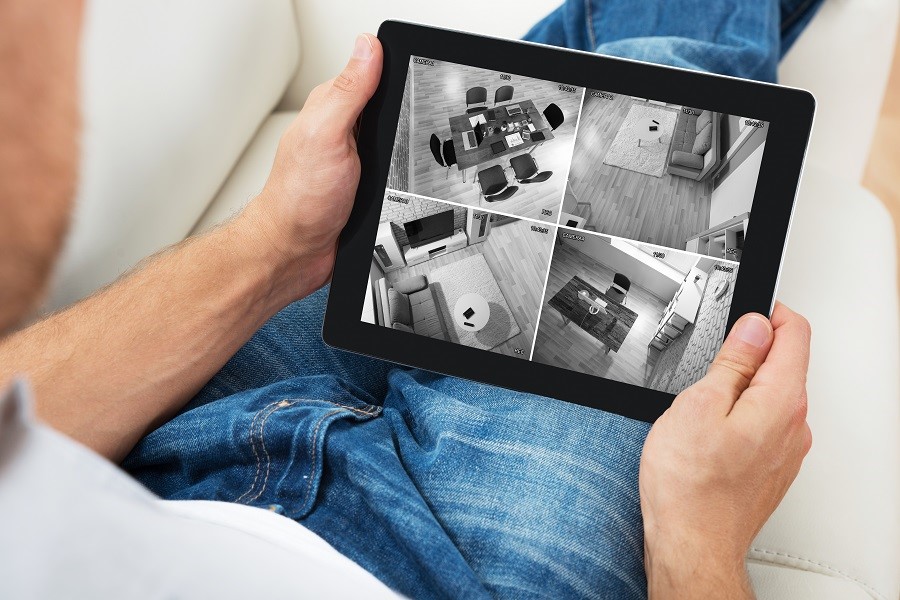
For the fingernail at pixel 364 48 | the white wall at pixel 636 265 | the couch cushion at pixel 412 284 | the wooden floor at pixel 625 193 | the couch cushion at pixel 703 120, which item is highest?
the fingernail at pixel 364 48

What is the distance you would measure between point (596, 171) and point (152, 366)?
1.71 feet

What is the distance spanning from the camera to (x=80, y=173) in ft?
2.60

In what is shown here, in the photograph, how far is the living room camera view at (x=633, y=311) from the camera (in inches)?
25.5

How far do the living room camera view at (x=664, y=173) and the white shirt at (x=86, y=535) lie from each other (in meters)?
0.48

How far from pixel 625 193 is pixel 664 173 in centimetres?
5

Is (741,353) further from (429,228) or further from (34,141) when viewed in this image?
(34,141)

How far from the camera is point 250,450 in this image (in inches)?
25.8

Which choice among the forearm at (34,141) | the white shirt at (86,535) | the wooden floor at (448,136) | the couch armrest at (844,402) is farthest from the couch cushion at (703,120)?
the forearm at (34,141)

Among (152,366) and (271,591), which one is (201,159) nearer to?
(152,366)

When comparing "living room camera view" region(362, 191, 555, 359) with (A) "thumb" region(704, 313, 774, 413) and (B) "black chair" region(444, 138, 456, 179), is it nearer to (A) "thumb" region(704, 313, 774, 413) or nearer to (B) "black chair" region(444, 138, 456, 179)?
(B) "black chair" region(444, 138, 456, 179)

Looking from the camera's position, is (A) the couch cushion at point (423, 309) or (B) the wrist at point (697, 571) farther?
(A) the couch cushion at point (423, 309)

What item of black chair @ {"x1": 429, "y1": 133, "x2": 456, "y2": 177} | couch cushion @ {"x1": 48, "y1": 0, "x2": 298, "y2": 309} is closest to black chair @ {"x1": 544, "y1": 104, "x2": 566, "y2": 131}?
black chair @ {"x1": 429, "y1": 133, "x2": 456, "y2": 177}

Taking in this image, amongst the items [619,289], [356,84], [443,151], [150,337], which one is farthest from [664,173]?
[150,337]

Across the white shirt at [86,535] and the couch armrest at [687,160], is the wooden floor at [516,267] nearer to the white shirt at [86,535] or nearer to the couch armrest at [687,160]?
the couch armrest at [687,160]
